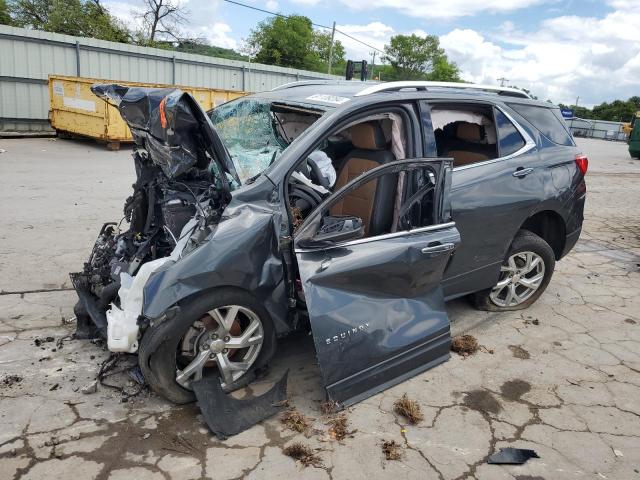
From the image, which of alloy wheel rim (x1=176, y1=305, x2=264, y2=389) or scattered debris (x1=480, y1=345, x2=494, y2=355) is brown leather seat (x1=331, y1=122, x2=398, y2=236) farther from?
scattered debris (x1=480, y1=345, x2=494, y2=355)

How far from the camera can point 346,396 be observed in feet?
9.25

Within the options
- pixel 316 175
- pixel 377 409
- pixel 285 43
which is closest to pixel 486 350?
pixel 377 409

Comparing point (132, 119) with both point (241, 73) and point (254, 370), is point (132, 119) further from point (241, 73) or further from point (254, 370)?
point (241, 73)

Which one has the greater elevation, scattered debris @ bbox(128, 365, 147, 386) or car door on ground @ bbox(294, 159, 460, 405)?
car door on ground @ bbox(294, 159, 460, 405)

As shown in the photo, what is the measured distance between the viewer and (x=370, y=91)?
330 cm

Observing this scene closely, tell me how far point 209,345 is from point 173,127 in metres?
1.26

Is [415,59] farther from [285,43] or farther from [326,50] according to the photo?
[285,43]

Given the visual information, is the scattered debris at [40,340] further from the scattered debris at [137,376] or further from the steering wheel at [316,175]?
the steering wheel at [316,175]

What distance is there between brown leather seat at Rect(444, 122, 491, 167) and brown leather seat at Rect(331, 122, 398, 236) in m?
0.86

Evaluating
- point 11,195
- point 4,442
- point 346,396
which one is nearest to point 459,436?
point 346,396

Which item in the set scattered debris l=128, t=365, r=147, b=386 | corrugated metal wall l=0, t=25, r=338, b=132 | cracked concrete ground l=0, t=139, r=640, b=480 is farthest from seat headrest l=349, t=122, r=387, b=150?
corrugated metal wall l=0, t=25, r=338, b=132

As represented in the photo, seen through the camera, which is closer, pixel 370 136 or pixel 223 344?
pixel 223 344

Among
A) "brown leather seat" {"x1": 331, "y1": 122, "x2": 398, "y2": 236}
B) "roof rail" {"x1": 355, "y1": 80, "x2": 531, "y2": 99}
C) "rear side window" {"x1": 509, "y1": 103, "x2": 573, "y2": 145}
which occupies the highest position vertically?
"roof rail" {"x1": 355, "y1": 80, "x2": 531, "y2": 99}

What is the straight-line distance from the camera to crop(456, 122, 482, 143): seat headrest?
4016 mm
